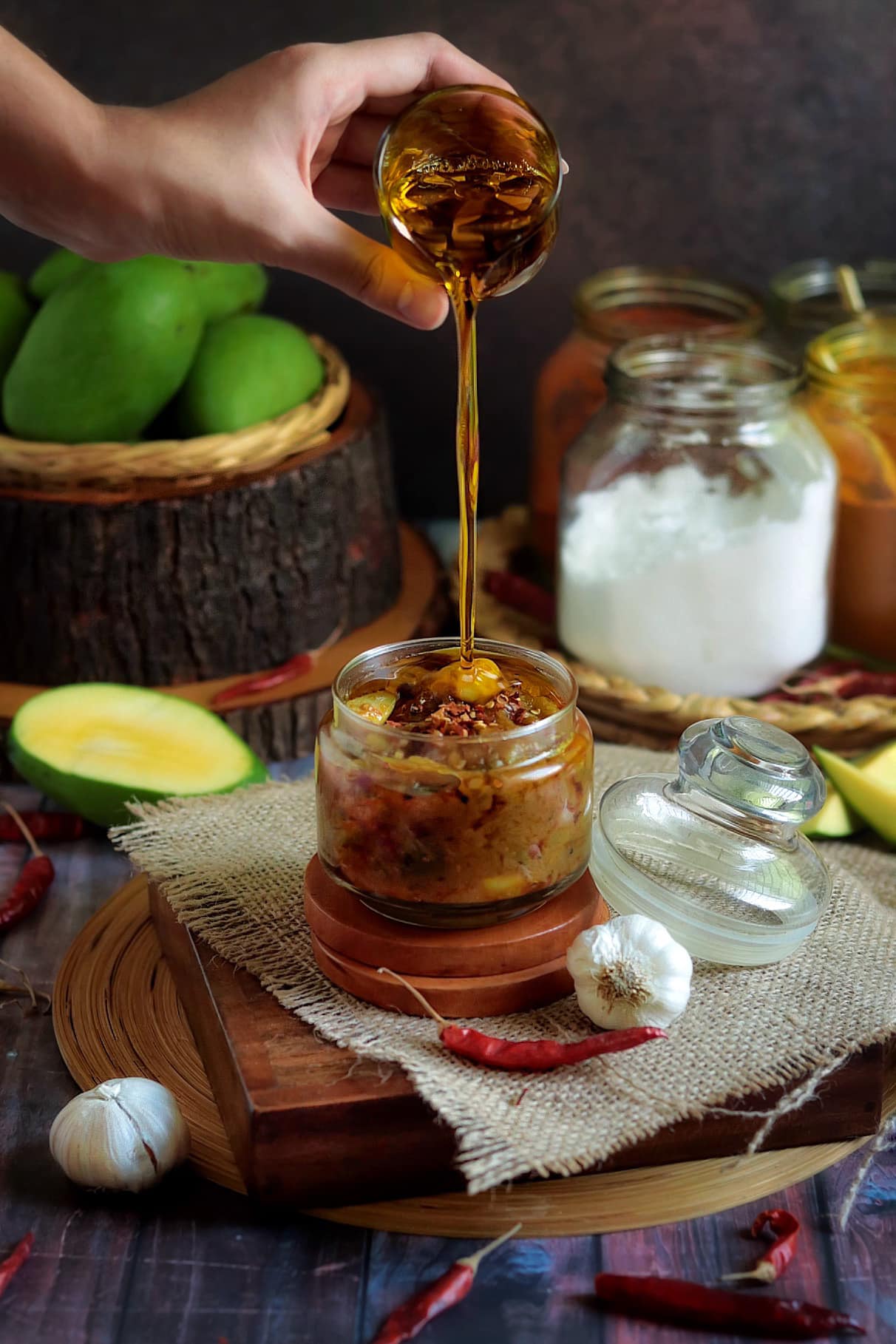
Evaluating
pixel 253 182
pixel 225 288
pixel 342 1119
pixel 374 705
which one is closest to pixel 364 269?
pixel 253 182

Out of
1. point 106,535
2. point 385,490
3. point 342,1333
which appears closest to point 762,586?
point 385,490

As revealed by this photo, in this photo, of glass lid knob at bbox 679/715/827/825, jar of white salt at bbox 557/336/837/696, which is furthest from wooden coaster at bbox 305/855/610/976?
jar of white salt at bbox 557/336/837/696

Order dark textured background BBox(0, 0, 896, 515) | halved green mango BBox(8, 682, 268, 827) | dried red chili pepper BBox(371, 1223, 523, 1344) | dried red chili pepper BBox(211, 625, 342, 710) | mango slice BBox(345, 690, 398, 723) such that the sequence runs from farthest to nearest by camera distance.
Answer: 1. dark textured background BBox(0, 0, 896, 515)
2. dried red chili pepper BBox(211, 625, 342, 710)
3. halved green mango BBox(8, 682, 268, 827)
4. mango slice BBox(345, 690, 398, 723)
5. dried red chili pepper BBox(371, 1223, 523, 1344)

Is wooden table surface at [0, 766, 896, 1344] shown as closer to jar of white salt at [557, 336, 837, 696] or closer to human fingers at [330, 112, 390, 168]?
jar of white salt at [557, 336, 837, 696]

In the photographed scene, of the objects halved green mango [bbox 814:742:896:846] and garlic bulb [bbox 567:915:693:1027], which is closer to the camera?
garlic bulb [bbox 567:915:693:1027]

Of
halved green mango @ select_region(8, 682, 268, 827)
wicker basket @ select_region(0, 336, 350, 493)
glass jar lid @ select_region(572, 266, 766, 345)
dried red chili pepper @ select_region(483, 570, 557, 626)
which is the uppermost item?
glass jar lid @ select_region(572, 266, 766, 345)

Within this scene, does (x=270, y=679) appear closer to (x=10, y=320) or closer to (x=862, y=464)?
(x=10, y=320)

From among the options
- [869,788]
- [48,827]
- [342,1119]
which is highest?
[342,1119]

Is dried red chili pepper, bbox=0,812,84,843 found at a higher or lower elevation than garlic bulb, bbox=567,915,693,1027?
lower
